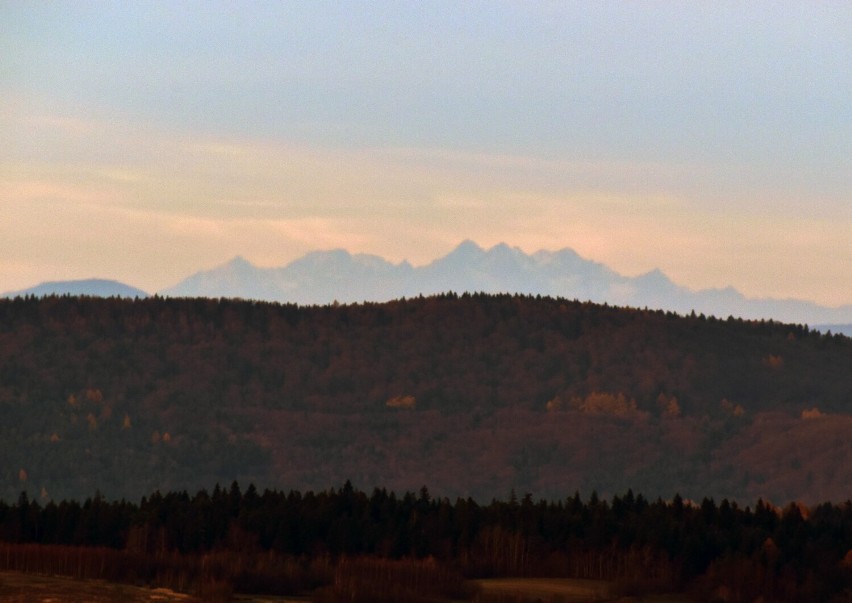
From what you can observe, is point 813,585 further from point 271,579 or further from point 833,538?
point 271,579

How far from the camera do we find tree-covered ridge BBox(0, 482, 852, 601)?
234 feet

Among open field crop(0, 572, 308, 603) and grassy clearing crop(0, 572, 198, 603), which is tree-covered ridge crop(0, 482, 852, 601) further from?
grassy clearing crop(0, 572, 198, 603)

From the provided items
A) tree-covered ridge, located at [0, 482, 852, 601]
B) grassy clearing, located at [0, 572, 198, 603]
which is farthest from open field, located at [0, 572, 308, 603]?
tree-covered ridge, located at [0, 482, 852, 601]

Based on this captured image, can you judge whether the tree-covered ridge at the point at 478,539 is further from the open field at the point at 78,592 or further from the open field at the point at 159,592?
the open field at the point at 78,592

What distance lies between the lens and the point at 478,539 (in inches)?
3187

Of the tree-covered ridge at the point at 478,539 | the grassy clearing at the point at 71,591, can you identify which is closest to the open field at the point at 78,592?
the grassy clearing at the point at 71,591

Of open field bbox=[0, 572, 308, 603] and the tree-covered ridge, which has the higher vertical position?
the tree-covered ridge

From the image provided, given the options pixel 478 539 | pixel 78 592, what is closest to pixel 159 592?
pixel 78 592

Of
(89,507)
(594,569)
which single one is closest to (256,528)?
(89,507)

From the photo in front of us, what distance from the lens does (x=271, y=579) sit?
65688 millimetres

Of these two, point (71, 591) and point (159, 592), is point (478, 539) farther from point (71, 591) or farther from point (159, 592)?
point (71, 591)

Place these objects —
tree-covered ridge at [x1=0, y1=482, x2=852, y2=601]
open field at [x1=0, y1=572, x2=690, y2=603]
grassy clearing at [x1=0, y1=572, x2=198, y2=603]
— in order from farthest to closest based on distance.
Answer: tree-covered ridge at [x1=0, y1=482, x2=852, y2=601], open field at [x1=0, y1=572, x2=690, y2=603], grassy clearing at [x1=0, y1=572, x2=198, y2=603]

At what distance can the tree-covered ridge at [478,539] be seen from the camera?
7119cm

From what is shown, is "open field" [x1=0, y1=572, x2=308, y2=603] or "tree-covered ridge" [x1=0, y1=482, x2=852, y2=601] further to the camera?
"tree-covered ridge" [x1=0, y1=482, x2=852, y2=601]
